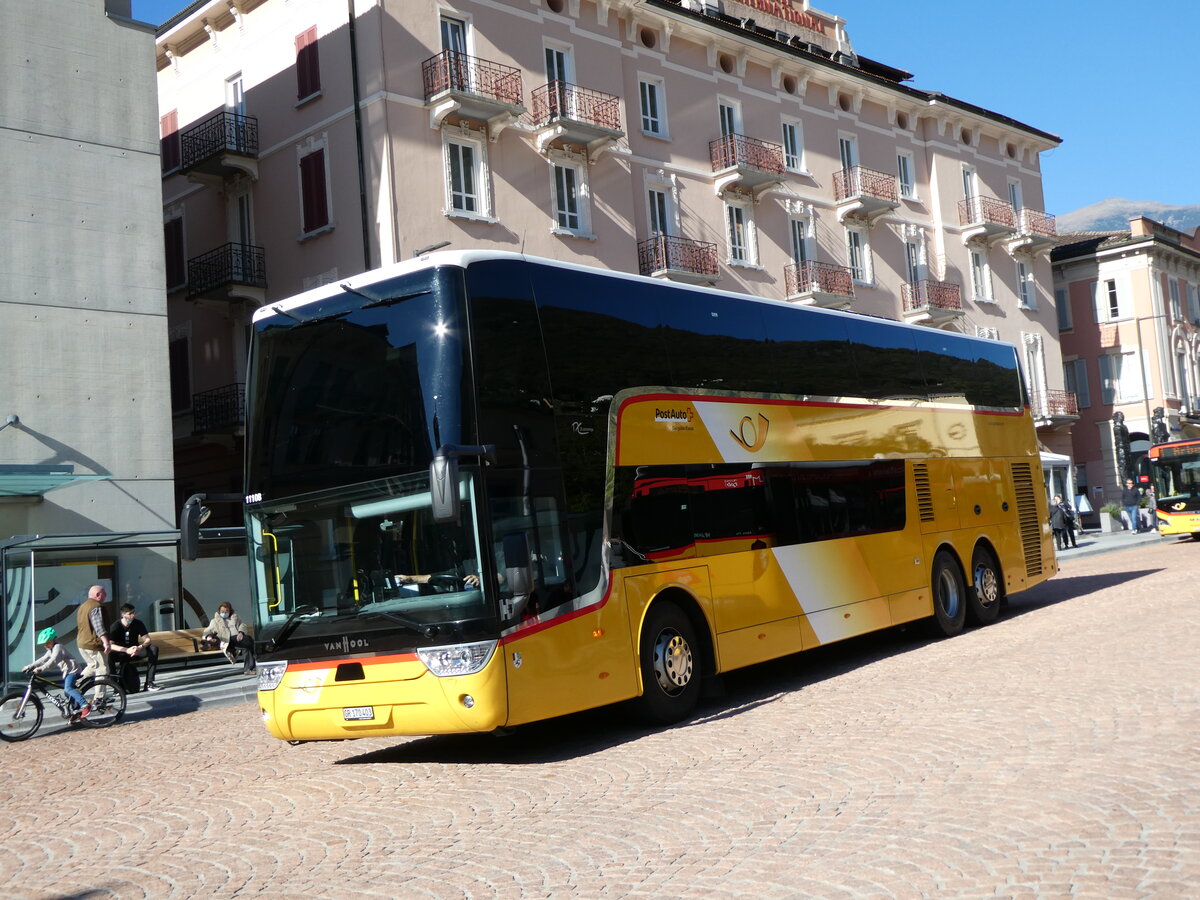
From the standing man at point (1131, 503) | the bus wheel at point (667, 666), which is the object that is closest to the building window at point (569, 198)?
the bus wheel at point (667, 666)

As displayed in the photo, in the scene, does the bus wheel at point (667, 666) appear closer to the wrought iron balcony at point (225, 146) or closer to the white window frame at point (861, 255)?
the wrought iron balcony at point (225, 146)

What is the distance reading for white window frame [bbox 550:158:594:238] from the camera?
30.9 metres

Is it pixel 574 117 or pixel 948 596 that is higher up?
pixel 574 117

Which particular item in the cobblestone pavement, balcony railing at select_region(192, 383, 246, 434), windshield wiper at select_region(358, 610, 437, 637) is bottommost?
the cobblestone pavement

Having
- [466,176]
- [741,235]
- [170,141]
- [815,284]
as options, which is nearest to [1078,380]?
[815,284]

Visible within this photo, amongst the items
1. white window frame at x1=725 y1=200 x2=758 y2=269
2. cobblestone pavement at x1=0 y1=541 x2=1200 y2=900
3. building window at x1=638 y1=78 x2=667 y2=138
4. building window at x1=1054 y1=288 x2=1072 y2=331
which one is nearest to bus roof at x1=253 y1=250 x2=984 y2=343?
cobblestone pavement at x1=0 y1=541 x2=1200 y2=900

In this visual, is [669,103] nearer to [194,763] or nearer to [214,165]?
[214,165]

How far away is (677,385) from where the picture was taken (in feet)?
39.3

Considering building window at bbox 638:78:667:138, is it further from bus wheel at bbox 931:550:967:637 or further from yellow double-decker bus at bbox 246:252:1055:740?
yellow double-decker bus at bbox 246:252:1055:740

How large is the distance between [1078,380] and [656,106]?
33155 millimetres

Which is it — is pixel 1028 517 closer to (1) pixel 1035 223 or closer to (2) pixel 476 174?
(2) pixel 476 174

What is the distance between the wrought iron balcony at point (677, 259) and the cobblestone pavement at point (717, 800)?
20.4 m

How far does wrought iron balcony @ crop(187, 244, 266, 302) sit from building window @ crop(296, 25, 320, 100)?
405cm

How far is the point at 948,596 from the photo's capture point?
16625mm
